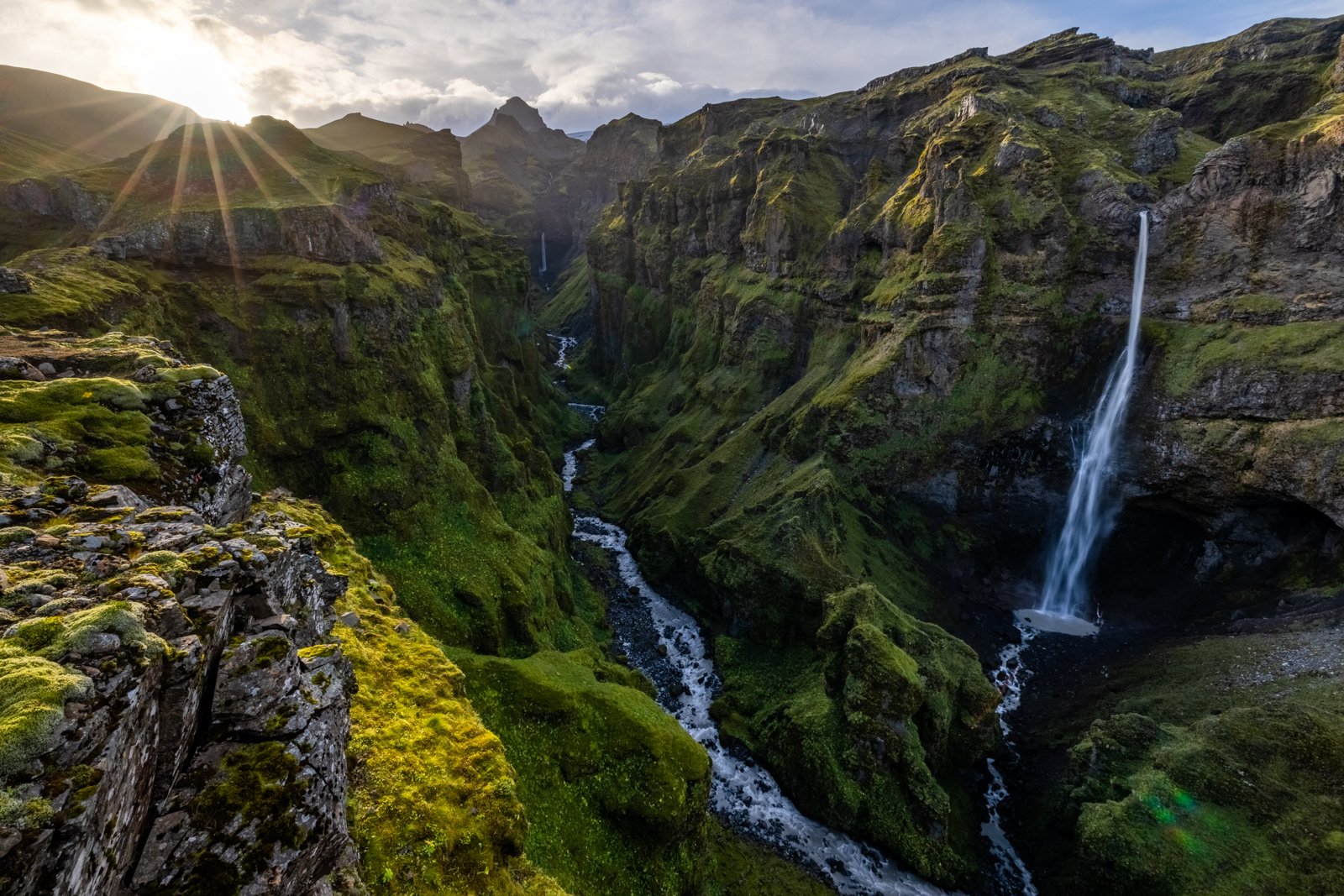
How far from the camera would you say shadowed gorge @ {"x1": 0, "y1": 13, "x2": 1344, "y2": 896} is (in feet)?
41.8

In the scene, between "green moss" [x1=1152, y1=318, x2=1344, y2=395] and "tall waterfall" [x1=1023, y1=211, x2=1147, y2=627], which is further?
"tall waterfall" [x1=1023, y1=211, x2=1147, y2=627]

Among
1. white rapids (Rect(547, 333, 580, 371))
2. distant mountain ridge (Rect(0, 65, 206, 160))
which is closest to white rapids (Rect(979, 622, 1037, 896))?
white rapids (Rect(547, 333, 580, 371))

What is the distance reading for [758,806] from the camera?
152 ft

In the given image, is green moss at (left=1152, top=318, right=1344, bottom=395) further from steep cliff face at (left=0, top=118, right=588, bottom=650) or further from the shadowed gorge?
steep cliff face at (left=0, top=118, right=588, bottom=650)

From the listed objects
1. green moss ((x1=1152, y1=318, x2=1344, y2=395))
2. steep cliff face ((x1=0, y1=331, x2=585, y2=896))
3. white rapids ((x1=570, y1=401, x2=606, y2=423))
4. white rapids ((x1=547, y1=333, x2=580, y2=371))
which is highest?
green moss ((x1=1152, y1=318, x2=1344, y2=395))

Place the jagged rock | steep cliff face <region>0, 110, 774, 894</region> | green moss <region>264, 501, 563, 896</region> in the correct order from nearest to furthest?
green moss <region>264, 501, 563, 896</region>
steep cliff face <region>0, 110, 774, 894</region>
the jagged rock

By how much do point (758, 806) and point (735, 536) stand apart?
29.3 m

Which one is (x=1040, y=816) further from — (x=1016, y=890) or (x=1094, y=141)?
(x=1094, y=141)

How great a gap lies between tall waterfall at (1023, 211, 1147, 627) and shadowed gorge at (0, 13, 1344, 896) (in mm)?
429

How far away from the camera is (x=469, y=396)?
65250 millimetres

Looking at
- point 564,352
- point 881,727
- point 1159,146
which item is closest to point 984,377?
point 1159,146

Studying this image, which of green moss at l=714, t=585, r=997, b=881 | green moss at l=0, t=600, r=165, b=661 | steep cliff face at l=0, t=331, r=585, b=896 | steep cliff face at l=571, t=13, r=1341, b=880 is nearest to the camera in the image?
steep cliff face at l=0, t=331, r=585, b=896

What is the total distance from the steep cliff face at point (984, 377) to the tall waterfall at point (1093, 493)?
173 cm

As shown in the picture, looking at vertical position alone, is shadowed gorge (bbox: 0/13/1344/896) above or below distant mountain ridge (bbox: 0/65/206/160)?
below
